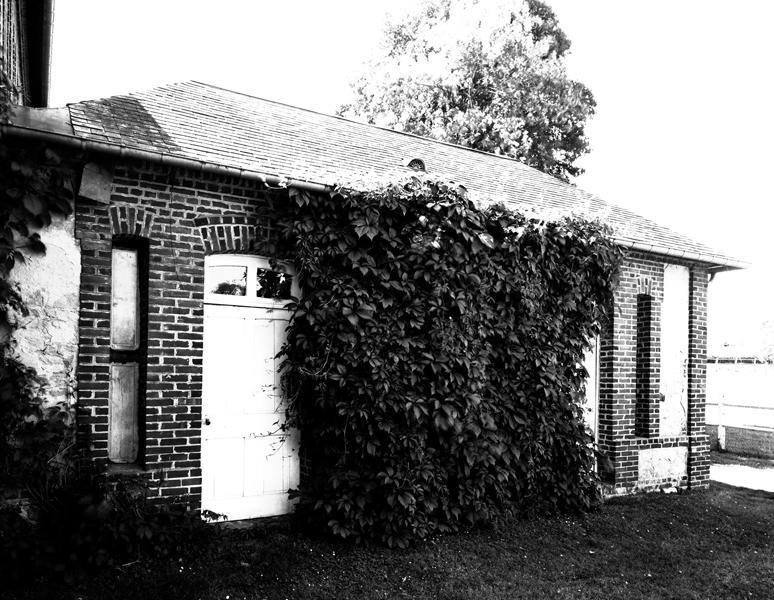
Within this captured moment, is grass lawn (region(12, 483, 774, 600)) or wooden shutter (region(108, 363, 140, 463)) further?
wooden shutter (region(108, 363, 140, 463))

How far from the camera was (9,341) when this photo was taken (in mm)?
5332

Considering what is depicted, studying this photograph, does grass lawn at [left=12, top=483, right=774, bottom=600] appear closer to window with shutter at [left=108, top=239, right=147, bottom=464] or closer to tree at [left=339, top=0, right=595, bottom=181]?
window with shutter at [left=108, top=239, right=147, bottom=464]

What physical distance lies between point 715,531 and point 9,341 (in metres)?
8.10

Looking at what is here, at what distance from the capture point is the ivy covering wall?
6449 millimetres

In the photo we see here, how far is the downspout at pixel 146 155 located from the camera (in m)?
5.33

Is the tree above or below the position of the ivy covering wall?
above

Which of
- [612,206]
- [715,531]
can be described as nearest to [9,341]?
[715,531]

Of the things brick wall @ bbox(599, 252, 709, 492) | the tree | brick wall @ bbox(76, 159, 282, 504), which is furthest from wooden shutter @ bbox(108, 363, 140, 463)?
the tree

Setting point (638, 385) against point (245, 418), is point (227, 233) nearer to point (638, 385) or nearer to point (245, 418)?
point (245, 418)

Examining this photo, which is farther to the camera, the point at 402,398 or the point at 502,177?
the point at 502,177

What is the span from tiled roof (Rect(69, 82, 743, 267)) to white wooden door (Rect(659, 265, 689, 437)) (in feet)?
2.08

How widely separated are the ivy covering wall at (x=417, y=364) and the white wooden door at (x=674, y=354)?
3.11 m

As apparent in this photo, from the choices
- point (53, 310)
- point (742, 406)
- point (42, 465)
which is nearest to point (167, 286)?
point (53, 310)

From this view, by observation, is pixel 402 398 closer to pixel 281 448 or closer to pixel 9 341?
pixel 281 448
